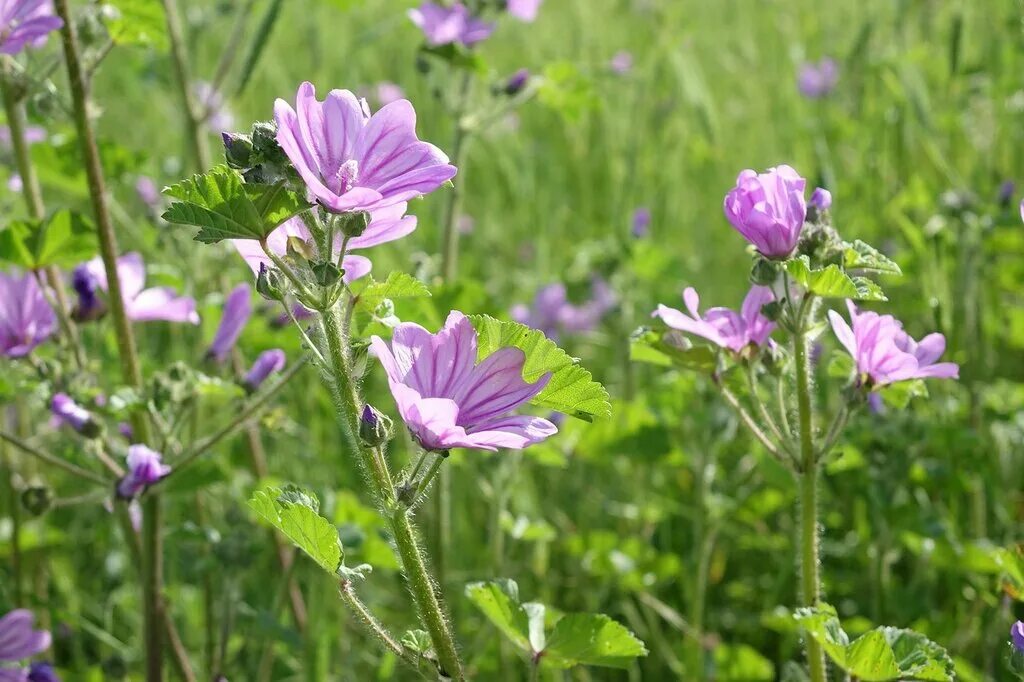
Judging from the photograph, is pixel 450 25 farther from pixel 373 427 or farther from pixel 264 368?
pixel 373 427

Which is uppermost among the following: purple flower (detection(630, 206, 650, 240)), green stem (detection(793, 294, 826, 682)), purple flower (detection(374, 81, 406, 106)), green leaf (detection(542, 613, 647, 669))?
purple flower (detection(374, 81, 406, 106))

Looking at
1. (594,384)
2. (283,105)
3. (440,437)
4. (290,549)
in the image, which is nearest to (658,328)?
A: (594,384)

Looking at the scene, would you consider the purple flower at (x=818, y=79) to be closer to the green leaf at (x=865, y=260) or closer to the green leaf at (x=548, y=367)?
the green leaf at (x=865, y=260)

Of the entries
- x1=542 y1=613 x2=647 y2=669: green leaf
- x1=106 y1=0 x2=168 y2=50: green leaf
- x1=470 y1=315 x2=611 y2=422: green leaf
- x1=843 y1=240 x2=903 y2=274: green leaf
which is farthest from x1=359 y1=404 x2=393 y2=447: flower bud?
x1=106 y1=0 x2=168 y2=50: green leaf

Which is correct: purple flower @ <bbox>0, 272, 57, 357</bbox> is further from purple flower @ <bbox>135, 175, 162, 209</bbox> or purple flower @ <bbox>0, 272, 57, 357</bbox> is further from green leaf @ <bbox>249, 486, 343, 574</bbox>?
purple flower @ <bbox>135, 175, 162, 209</bbox>

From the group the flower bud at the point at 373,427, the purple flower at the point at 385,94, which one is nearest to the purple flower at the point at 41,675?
the flower bud at the point at 373,427

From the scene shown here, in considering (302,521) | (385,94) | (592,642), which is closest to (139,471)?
(302,521)

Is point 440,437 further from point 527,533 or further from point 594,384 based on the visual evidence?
point 527,533

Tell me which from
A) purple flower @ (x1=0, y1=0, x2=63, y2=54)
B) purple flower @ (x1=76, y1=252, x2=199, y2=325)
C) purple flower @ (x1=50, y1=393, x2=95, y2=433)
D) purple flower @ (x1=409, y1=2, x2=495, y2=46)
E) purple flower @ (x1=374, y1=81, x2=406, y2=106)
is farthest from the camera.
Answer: purple flower @ (x1=374, y1=81, x2=406, y2=106)
